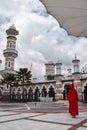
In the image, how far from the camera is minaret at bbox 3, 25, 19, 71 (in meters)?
57.7

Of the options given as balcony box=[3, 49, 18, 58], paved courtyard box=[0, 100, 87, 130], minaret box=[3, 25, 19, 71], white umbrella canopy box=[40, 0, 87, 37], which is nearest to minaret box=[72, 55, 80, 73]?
balcony box=[3, 49, 18, 58]

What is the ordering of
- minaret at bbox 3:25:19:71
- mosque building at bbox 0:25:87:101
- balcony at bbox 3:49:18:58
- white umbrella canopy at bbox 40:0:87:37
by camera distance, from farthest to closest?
1. minaret at bbox 3:25:19:71
2. balcony at bbox 3:49:18:58
3. mosque building at bbox 0:25:87:101
4. white umbrella canopy at bbox 40:0:87:37

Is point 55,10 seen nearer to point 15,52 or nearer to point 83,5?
point 83,5

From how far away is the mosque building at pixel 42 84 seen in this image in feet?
121

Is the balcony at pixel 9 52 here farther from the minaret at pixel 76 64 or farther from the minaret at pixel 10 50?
the minaret at pixel 76 64

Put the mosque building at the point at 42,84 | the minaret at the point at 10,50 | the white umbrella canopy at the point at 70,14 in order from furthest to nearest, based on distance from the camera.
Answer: the minaret at the point at 10,50
the mosque building at the point at 42,84
the white umbrella canopy at the point at 70,14

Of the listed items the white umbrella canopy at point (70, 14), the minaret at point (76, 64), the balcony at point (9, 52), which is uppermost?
the balcony at point (9, 52)

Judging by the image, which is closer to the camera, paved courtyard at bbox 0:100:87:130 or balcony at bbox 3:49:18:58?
paved courtyard at bbox 0:100:87:130

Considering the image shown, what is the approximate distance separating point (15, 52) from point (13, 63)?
3.52m

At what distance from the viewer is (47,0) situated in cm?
630

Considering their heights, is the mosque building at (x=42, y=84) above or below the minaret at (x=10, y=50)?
below

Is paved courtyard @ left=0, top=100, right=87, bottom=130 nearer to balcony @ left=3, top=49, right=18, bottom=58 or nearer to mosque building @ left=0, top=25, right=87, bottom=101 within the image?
mosque building @ left=0, top=25, right=87, bottom=101

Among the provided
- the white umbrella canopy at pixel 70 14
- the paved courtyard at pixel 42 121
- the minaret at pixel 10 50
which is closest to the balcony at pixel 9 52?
the minaret at pixel 10 50

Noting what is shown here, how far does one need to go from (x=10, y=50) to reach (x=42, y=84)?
1870 cm
